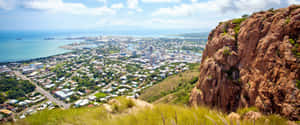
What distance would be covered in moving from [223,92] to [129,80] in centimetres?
4353

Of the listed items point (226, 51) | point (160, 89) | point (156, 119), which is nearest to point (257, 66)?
point (226, 51)

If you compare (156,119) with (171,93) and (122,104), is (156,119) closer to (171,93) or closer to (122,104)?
(122,104)

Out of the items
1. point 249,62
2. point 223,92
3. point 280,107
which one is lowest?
point 223,92

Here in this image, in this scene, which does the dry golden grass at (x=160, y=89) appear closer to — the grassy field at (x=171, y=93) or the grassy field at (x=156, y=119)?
the grassy field at (x=171, y=93)

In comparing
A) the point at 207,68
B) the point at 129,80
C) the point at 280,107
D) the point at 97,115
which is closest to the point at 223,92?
the point at 207,68

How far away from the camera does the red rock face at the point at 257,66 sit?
226 inches

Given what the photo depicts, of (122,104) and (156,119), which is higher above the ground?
(156,119)

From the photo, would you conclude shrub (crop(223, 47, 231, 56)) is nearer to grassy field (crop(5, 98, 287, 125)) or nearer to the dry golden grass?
grassy field (crop(5, 98, 287, 125))

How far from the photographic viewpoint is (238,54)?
935 cm

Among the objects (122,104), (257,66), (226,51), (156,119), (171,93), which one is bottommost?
(171,93)

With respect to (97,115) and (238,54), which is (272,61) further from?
(97,115)

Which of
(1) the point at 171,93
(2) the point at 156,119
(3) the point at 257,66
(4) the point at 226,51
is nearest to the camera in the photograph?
(2) the point at 156,119

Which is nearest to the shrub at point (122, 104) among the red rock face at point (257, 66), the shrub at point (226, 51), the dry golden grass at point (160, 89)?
the red rock face at point (257, 66)

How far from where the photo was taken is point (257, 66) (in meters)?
7.61
